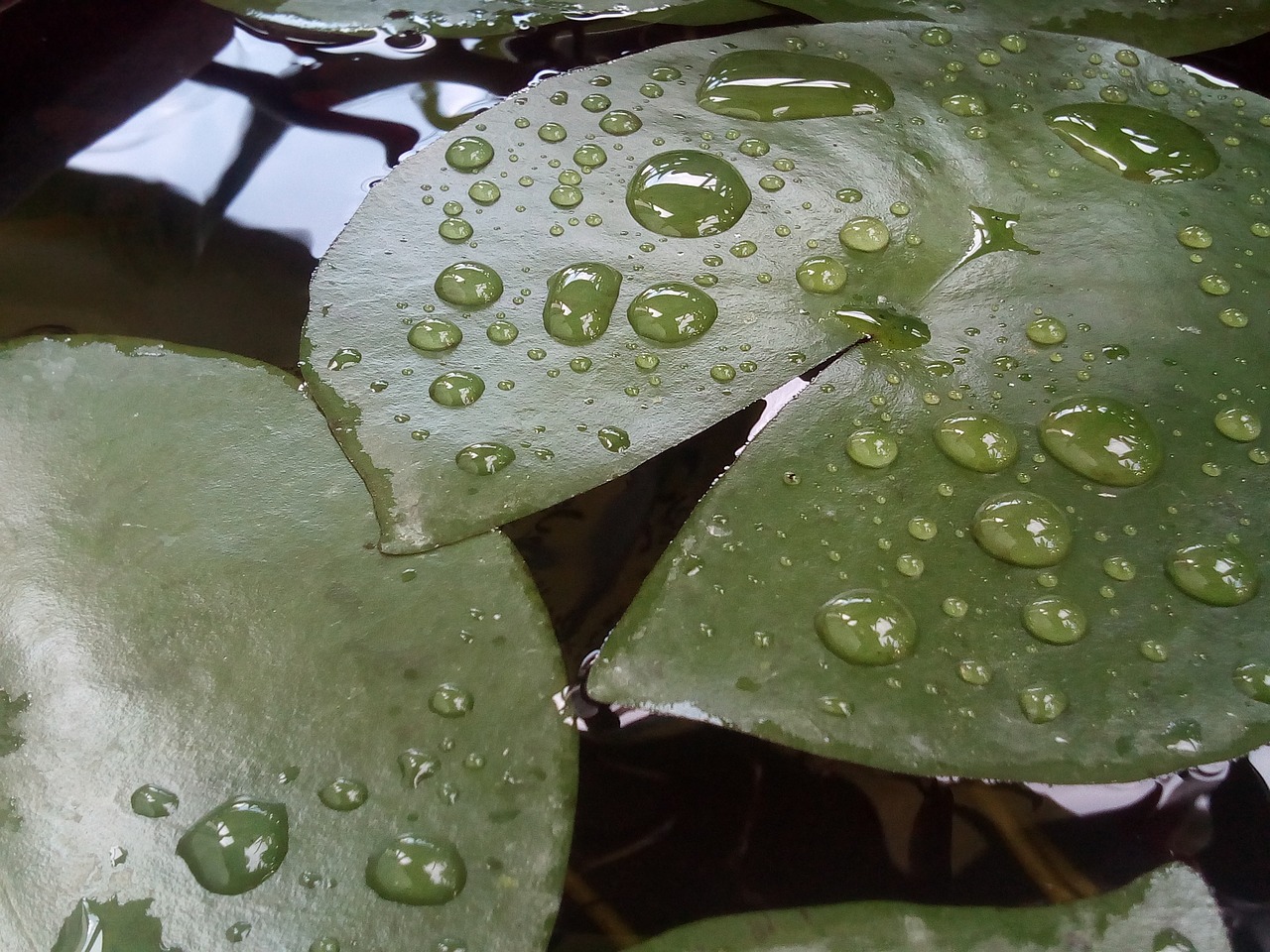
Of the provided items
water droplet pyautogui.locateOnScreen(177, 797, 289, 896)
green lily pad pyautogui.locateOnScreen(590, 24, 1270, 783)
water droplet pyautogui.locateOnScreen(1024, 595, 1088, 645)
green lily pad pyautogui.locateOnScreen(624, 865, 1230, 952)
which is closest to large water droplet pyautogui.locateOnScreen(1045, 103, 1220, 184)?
green lily pad pyautogui.locateOnScreen(590, 24, 1270, 783)

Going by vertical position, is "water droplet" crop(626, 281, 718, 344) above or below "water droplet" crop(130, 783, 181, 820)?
above

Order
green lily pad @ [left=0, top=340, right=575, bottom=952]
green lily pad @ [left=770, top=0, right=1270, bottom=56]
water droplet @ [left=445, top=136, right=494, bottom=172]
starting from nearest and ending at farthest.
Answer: green lily pad @ [left=0, top=340, right=575, bottom=952] → water droplet @ [left=445, top=136, right=494, bottom=172] → green lily pad @ [left=770, top=0, right=1270, bottom=56]

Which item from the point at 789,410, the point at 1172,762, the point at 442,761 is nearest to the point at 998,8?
the point at 789,410

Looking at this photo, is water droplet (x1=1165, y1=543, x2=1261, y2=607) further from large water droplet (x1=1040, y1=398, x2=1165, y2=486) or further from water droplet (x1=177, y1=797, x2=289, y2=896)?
water droplet (x1=177, y1=797, x2=289, y2=896)

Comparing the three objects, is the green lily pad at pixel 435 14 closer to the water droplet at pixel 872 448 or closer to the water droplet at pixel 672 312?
the water droplet at pixel 672 312

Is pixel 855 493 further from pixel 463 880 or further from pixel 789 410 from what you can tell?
pixel 463 880
